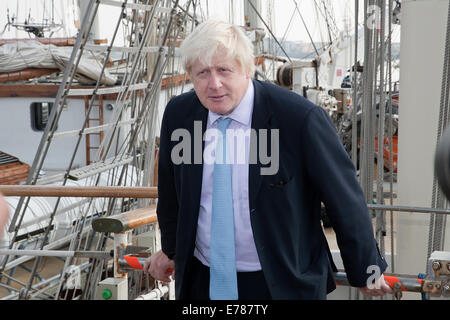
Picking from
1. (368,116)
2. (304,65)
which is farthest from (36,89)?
(368,116)

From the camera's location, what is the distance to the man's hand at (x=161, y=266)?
1799mm

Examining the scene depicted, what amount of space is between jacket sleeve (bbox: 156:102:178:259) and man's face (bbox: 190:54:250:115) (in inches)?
6.7

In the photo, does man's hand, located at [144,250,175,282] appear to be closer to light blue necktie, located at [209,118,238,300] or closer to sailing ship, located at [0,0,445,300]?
sailing ship, located at [0,0,445,300]

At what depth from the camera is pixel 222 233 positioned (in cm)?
148

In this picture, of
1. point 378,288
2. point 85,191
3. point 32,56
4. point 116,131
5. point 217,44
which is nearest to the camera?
point 217,44

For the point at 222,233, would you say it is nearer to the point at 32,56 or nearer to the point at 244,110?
the point at 244,110

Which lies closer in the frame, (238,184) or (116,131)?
(238,184)

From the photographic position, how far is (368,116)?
328 cm

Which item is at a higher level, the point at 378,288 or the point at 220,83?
the point at 220,83

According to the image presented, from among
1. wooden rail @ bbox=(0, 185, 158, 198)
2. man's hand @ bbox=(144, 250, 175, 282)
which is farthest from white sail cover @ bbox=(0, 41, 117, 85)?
man's hand @ bbox=(144, 250, 175, 282)

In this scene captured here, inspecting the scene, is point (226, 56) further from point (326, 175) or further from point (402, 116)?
point (402, 116)

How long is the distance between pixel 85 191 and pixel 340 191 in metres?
1.27

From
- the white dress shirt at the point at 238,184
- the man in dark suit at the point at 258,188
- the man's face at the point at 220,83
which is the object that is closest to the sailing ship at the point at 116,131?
the man in dark suit at the point at 258,188

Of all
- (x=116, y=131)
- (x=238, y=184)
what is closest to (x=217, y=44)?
(x=238, y=184)
